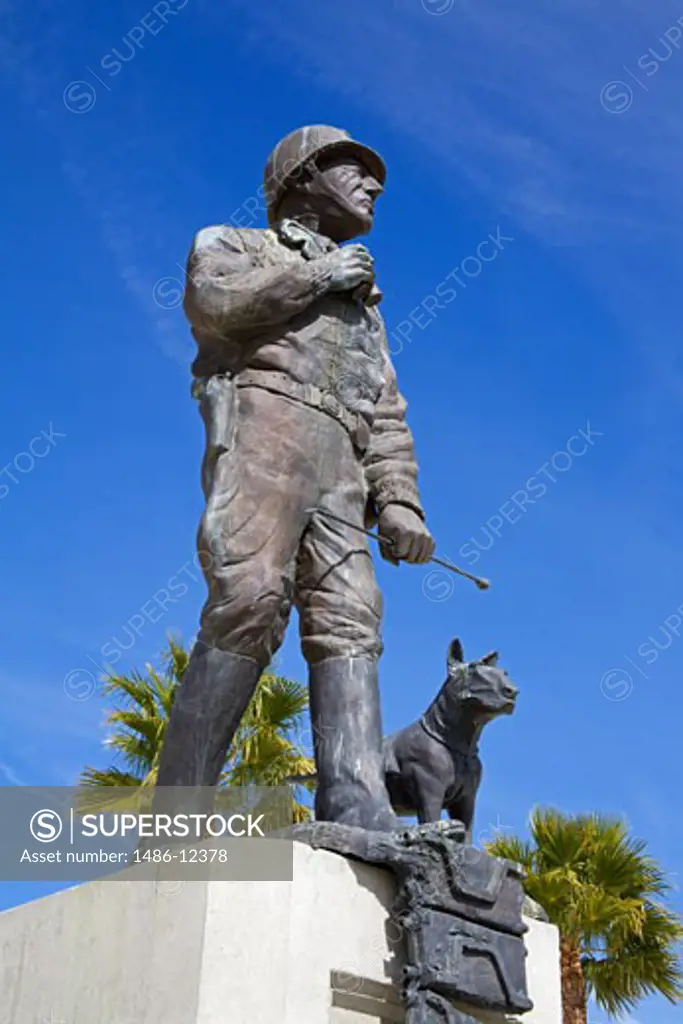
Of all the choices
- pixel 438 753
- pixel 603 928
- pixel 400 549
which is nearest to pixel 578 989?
pixel 603 928

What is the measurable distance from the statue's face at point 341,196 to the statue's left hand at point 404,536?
1.27 meters

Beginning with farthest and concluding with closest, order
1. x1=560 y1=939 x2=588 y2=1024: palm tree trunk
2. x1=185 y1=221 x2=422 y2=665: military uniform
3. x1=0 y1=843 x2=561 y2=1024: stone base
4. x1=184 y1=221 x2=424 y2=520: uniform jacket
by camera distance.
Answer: x1=560 y1=939 x2=588 y2=1024: palm tree trunk → x1=184 y1=221 x2=424 y2=520: uniform jacket → x1=185 y1=221 x2=422 y2=665: military uniform → x1=0 y1=843 x2=561 y2=1024: stone base

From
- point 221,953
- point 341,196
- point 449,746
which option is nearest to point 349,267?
point 341,196

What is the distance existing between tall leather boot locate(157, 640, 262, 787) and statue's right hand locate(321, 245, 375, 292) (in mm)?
1628

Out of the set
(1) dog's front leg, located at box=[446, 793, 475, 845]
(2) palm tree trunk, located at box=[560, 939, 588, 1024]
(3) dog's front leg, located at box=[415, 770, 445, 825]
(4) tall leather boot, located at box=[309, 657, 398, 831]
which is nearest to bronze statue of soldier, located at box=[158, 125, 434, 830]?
(4) tall leather boot, located at box=[309, 657, 398, 831]

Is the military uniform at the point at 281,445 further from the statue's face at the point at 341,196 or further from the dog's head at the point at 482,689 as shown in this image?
the dog's head at the point at 482,689

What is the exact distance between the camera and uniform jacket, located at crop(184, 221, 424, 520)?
5414 millimetres

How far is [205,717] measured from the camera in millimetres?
4906

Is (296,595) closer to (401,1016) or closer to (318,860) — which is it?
(318,860)

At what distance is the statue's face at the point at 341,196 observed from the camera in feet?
19.5

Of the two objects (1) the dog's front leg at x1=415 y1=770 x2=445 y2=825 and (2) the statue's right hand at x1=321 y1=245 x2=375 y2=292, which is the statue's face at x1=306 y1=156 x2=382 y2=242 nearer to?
(2) the statue's right hand at x1=321 y1=245 x2=375 y2=292

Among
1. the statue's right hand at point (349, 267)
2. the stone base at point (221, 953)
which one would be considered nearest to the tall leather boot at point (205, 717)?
the stone base at point (221, 953)

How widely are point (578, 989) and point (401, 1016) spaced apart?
7.46 metres

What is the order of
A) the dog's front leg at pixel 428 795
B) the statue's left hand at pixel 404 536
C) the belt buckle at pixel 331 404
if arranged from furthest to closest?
1. the dog's front leg at pixel 428 795
2. the statue's left hand at pixel 404 536
3. the belt buckle at pixel 331 404
